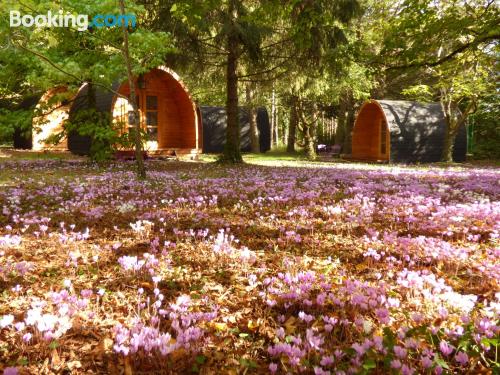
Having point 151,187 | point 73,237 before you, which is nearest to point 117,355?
point 73,237

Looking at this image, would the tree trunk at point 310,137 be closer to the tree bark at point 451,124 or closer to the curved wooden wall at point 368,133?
the curved wooden wall at point 368,133

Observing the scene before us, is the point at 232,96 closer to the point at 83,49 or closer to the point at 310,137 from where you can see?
the point at 83,49

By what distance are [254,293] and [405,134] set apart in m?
27.9

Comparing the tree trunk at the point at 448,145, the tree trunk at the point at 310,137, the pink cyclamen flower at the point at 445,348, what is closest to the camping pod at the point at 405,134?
the tree trunk at the point at 448,145

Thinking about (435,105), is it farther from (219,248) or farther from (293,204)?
(219,248)

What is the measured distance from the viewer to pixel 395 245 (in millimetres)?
5152

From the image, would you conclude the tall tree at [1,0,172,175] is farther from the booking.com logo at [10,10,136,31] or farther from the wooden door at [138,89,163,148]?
the wooden door at [138,89,163,148]

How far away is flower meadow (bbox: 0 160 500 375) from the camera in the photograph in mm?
2531

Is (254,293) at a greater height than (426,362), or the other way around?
(426,362)

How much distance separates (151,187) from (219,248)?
647 cm

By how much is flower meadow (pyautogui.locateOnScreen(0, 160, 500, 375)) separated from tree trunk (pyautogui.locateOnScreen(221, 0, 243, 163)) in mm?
13771

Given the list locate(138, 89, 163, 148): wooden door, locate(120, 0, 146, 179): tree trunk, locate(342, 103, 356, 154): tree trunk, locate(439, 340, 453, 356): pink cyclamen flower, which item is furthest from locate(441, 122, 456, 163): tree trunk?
locate(439, 340, 453, 356): pink cyclamen flower

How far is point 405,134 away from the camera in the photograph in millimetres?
28766

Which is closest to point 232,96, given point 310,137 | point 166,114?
point 166,114
